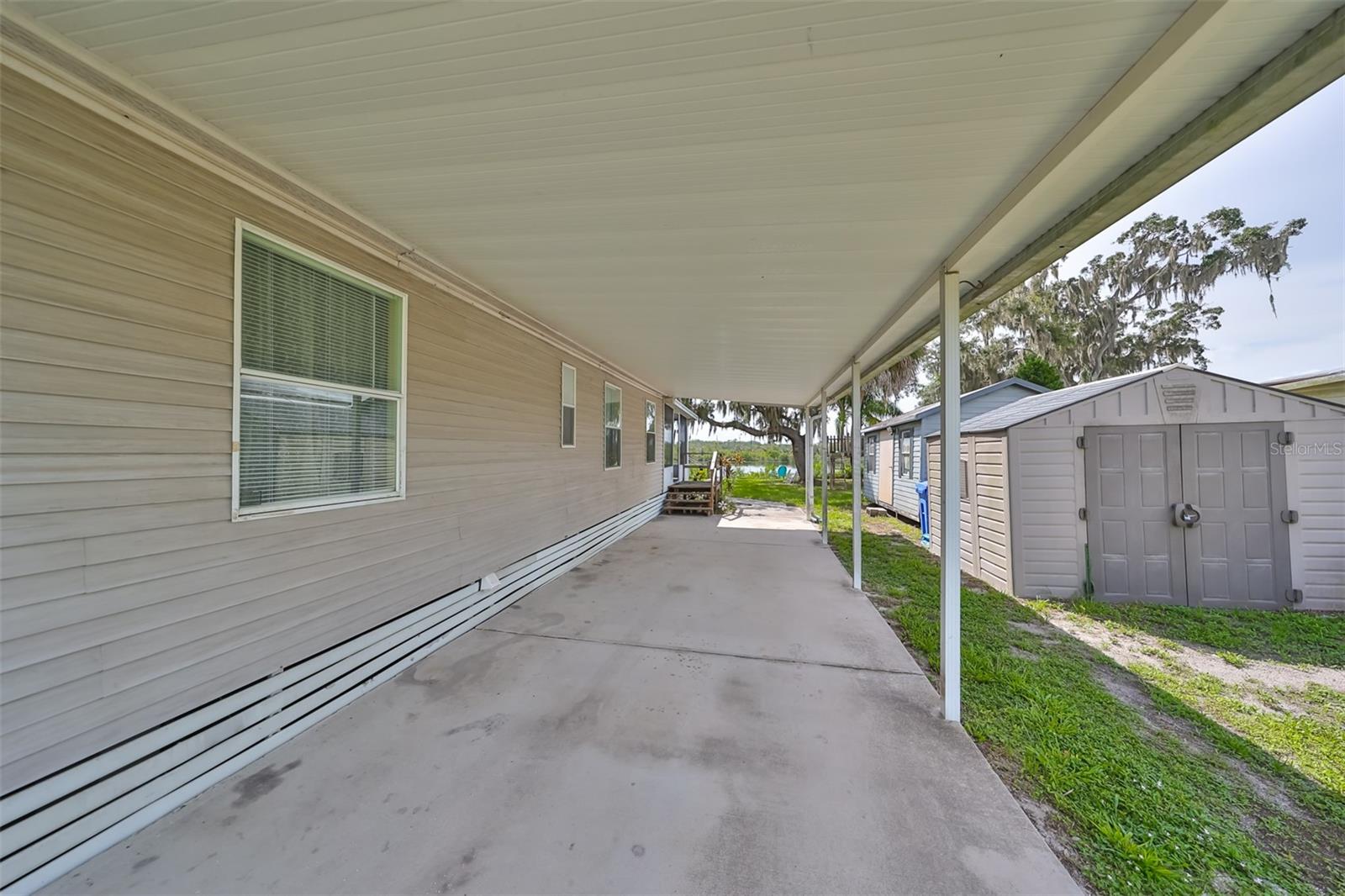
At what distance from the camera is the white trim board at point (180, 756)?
1.57 metres

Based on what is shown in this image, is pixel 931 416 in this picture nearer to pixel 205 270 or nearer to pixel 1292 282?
pixel 205 270

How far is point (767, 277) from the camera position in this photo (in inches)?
131

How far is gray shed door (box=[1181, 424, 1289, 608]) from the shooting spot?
4469 millimetres

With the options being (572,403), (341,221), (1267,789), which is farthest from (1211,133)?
(572,403)

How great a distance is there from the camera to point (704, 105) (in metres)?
1.73

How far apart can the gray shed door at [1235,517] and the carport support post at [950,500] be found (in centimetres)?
390

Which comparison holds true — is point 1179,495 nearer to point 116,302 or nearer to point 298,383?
point 298,383

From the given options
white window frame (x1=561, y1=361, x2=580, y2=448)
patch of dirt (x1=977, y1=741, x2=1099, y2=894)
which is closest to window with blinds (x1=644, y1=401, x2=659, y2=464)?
white window frame (x1=561, y1=361, x2=580, y2=448)

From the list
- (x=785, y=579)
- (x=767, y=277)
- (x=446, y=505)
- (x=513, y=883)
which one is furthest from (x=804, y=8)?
(x=785, y=579)

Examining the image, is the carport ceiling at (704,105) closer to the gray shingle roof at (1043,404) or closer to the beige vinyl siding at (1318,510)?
the gray shingle roof at (1043,404)

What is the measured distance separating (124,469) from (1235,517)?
8268mm

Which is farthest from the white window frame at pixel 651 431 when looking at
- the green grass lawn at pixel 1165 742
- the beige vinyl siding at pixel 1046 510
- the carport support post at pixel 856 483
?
the beige vinyl siding at pixel 1046 510

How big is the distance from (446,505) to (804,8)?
357 centimetres

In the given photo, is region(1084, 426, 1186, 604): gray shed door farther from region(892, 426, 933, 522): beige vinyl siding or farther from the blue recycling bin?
region(892, 426, 933, 522): beige vinyl siding
